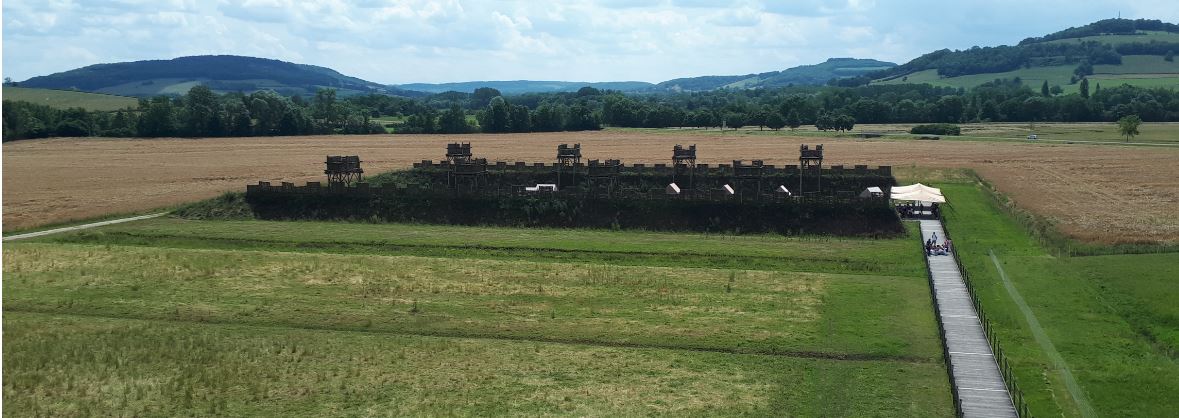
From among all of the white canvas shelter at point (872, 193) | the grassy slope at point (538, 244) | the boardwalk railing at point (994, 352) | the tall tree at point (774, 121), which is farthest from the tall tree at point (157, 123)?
the boardwalk railing at point (994, 352)

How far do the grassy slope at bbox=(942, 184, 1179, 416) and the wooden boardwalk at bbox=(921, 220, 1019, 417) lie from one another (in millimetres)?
961

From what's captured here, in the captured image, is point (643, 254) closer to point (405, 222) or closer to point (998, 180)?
point (405, 222)

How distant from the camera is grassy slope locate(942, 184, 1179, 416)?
3106 cm

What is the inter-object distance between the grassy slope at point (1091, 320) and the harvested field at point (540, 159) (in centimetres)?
691

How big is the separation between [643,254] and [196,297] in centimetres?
2409

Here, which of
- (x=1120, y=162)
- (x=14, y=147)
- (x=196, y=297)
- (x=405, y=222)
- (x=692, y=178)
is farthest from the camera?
(x=14, y=147)

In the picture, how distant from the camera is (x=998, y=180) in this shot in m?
90.8

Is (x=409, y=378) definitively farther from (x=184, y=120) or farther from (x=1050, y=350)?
(x=184, y=120)

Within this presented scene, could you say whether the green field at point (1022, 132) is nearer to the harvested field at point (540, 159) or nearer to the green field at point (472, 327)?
the harvested field at point (540, 159)

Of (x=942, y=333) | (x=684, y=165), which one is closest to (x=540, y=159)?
(x=684, y=165)

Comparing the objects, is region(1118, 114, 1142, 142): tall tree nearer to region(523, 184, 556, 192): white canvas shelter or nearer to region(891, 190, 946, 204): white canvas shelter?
region(891, 190, 946, 204): white canvas shelter

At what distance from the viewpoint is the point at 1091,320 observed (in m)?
39.8

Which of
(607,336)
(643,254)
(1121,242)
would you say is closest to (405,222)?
(643,254)

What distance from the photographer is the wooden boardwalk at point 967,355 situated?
95.9 feet
